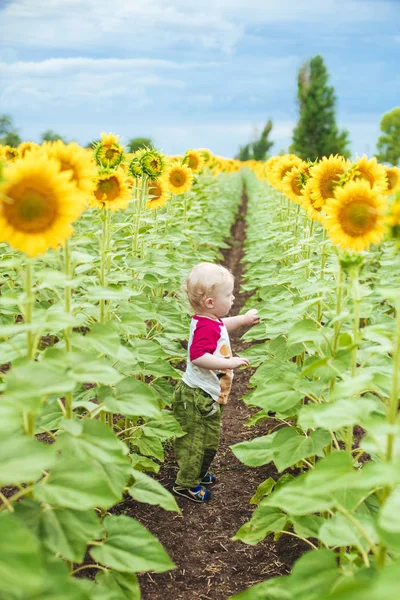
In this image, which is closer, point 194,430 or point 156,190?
point 194,430

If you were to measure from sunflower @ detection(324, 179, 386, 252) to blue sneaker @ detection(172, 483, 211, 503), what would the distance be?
1.81 metres

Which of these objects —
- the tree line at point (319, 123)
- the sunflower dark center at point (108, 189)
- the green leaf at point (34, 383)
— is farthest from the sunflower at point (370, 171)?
the tree line at point (319, 123)

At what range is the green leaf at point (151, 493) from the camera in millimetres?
2369

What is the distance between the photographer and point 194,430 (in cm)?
384

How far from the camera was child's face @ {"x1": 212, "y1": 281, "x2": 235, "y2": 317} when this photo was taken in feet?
12.4

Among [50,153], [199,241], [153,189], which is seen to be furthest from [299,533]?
[199,241]

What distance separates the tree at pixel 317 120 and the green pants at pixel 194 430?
37419mm

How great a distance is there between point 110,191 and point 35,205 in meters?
1.34

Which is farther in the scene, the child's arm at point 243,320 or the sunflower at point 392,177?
the sunflower at point 392,177

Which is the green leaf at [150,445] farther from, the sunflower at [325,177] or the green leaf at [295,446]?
the sunflower at [325,177]

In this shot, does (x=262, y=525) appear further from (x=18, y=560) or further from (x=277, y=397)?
(x=18, y=560)

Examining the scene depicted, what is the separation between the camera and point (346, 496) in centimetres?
212

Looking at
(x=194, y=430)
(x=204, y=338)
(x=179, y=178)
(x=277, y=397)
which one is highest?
(x=179, y=178)

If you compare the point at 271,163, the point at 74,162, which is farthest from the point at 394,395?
the point at 271,163
